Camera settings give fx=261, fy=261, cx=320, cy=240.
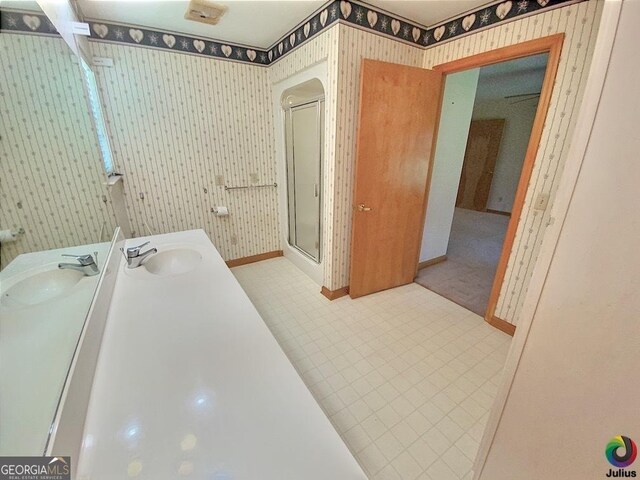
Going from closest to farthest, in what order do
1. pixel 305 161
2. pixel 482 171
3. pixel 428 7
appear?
1. pixel 428 7
2. pixel 305 161
3. pixel 482 171

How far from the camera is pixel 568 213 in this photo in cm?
69

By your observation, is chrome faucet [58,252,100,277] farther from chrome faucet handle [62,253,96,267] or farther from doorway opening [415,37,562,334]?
doorway opening [415,37,562,334]

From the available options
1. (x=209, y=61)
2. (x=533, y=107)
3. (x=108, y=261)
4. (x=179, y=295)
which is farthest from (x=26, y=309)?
(x=533, y=107)

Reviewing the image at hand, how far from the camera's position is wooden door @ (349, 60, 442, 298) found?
2061mm

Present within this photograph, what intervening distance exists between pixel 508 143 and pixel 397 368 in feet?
18.4

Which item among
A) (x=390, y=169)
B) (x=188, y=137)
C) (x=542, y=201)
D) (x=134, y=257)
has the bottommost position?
(x=134, y=257)

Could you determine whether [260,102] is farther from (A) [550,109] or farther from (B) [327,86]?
(A) [550,109]

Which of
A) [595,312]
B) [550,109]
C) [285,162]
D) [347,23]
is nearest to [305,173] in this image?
→ [285,162]

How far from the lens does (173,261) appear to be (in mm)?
1672

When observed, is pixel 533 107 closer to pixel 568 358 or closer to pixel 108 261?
pixel 568 358

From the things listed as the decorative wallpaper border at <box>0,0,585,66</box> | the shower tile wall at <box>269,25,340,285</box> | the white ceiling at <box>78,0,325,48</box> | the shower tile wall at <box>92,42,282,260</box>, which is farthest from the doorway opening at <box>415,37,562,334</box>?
the shower tile wall at <box>92,42,282,260</box>

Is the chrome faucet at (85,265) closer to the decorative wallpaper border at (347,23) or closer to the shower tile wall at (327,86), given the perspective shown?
the shower tile wall at (327,86)

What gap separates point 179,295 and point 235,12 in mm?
2104

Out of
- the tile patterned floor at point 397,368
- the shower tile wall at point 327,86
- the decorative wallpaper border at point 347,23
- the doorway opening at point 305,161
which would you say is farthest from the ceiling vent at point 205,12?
the tile patterned floor at point 397,368
